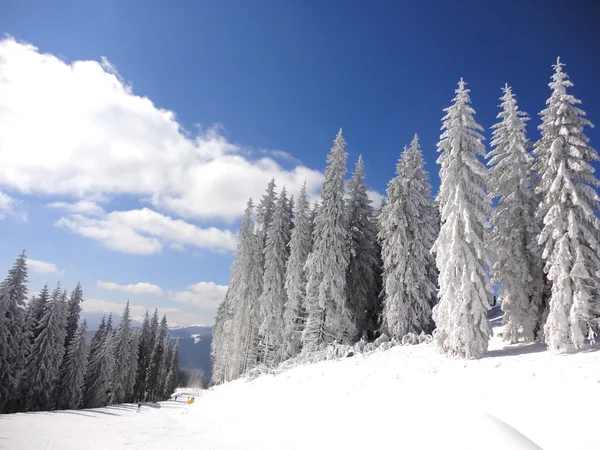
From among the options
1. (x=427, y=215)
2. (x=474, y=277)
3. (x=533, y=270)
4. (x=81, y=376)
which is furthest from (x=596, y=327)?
(x=81, y=376)

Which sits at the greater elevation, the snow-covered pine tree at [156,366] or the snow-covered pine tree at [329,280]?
the snow-covered pine tree at [329,280]

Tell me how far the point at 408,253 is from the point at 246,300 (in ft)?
66.0

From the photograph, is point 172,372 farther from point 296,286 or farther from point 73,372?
point 296,286

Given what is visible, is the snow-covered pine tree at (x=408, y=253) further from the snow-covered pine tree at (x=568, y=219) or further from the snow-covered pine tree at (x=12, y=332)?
the snow-covered pine tree at (x=12, y=332)

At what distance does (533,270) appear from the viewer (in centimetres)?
2039

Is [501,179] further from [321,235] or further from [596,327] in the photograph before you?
[321,235]

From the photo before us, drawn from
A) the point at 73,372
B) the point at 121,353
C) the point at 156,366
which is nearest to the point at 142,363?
the point at 156,366

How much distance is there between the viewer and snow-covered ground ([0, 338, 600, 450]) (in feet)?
34.9

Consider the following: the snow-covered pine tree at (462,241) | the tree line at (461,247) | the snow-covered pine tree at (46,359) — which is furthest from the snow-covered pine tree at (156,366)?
the snow-covered pine tree at (462,241)

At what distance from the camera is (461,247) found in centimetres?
1911

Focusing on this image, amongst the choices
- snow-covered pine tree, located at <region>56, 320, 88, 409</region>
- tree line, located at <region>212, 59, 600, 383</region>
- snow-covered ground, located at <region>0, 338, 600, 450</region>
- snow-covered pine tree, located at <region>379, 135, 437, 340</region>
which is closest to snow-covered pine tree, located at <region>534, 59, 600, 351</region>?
tree line, located at <region>212, 59, 600, 383</region>

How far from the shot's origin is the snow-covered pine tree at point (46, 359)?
123 feet

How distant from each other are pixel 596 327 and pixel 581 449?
33.2 ft

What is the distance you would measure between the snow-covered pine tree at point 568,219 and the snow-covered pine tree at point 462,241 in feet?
9.75
